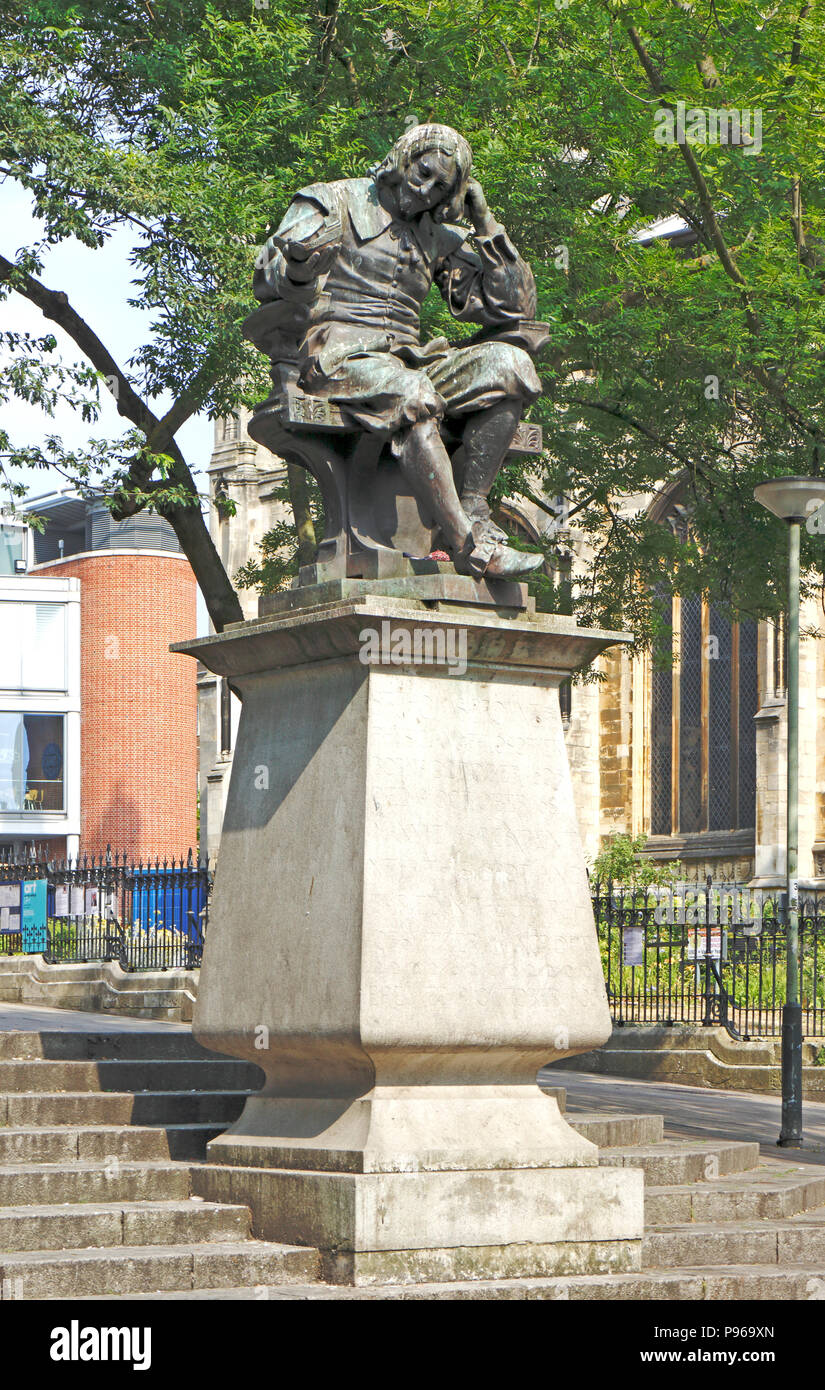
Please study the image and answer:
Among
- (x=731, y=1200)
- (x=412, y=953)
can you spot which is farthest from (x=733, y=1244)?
(x=412, y=953)

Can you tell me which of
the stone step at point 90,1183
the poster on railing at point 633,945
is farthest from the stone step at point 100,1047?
the poster on railing at point 633,945

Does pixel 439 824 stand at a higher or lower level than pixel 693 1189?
higher

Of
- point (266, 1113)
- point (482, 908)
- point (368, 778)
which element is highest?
point (368, 778)

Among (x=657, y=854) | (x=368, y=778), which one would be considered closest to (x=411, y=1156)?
(x=368, y=778)

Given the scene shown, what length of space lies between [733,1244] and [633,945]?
11806mm

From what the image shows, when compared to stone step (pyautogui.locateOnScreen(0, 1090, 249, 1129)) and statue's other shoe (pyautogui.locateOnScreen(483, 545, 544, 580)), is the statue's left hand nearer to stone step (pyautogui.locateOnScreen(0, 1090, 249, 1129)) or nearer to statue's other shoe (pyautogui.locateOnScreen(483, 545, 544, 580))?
statue's other shoe (pyautogui.locateOnScreen(483, 545, 544, 580))

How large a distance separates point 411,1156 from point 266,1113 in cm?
90

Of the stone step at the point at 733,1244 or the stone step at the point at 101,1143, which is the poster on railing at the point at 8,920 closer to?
the stone step at the point at 101,1143

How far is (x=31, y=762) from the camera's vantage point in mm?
53750

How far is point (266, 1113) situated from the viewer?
7066mm

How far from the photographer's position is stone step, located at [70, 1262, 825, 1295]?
5.89 metres

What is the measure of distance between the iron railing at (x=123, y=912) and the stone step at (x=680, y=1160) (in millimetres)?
13532

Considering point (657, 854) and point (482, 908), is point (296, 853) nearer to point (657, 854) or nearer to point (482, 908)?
point (482, 908)

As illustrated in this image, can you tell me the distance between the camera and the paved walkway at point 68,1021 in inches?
660
